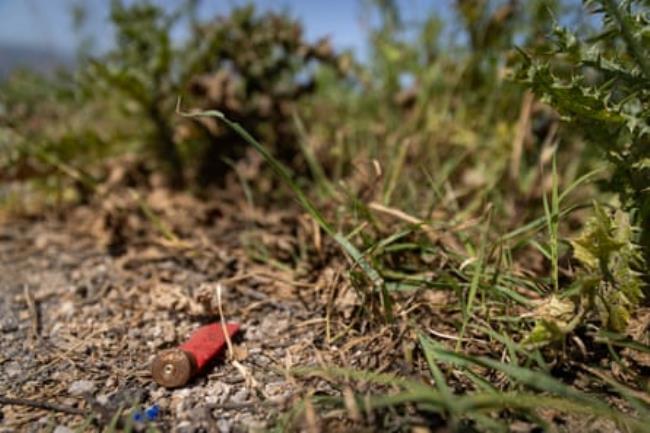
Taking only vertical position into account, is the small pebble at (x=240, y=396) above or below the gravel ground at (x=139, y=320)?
below

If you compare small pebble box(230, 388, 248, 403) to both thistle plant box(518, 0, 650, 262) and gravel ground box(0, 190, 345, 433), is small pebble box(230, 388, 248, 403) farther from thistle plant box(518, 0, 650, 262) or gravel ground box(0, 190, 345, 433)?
thistle plant box(518, 0, 650, 262)

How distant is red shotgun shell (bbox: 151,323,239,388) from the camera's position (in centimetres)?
104

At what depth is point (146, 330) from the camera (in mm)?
1271

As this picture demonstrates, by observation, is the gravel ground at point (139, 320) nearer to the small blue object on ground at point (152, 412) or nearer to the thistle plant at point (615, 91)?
the small blue object on ground at point (152, 412)

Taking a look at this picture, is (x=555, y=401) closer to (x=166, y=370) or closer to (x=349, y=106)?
(x=166, y=370)

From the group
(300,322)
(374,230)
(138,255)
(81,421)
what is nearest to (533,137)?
(374,230)

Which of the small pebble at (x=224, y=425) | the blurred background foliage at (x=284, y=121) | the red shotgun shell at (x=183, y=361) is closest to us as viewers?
the small pebble at (x=224, y=425)

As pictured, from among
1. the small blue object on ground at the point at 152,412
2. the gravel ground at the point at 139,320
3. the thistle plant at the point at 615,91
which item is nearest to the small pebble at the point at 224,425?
the gravel ground at the point at 139,320

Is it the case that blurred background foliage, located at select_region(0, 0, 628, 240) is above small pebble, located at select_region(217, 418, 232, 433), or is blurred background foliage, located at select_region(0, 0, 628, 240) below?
above

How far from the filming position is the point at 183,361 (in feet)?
3.42

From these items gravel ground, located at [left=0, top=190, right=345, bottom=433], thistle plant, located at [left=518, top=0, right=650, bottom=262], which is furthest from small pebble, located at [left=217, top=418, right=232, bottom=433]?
thistle plant, located at [left=518, top=0, right=650, bottom=262]

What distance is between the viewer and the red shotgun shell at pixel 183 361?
104 cm

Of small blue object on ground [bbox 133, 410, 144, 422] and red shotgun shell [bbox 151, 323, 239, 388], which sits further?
red shotgun shell [bbox 151, 323, 239, 388]

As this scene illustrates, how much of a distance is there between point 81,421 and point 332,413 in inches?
18.0
